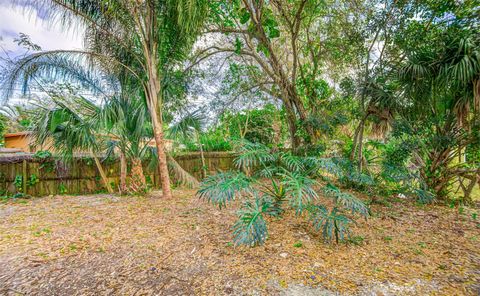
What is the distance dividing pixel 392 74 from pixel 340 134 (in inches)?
116

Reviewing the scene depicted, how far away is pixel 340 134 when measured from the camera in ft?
24.2

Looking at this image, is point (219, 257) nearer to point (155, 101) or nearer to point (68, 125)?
point (155, 101)

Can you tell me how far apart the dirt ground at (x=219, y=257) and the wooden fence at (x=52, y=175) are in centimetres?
164

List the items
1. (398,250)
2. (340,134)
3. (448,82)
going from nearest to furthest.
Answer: (398,250) → (448,82) → (340,134)

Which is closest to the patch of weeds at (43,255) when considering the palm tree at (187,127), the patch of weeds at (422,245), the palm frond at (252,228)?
the palm frond at (252,228)

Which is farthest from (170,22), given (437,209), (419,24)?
(437,209)

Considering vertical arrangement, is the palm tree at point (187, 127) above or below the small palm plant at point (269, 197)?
above

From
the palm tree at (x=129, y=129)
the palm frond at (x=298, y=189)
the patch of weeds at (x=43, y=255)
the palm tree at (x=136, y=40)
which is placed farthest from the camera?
the palm tree at (x=129, y=129)

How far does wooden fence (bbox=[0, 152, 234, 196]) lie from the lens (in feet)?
16.8

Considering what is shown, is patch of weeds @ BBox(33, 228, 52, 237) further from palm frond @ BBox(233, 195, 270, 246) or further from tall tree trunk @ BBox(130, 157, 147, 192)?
palm frond @ BBox(233, 195, 270, 246)

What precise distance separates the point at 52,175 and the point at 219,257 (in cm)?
535

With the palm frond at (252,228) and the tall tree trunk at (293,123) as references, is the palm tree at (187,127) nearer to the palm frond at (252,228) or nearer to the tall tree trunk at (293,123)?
the tall tree trunk at (293,123)

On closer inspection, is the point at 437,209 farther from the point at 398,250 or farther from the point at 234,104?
the point at 234,104

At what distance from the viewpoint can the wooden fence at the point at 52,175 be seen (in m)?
5.11
